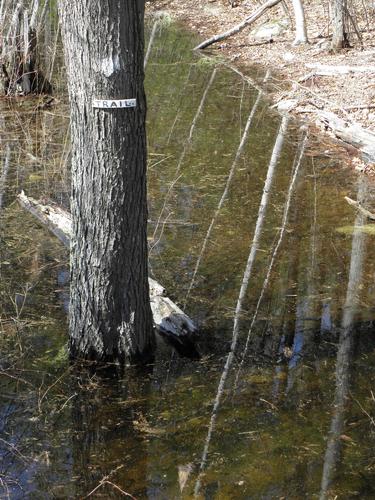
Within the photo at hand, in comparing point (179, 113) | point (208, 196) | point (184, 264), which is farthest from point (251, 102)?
point (184, 264)

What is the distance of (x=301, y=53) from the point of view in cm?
1441

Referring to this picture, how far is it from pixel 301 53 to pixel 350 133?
5.50 metres

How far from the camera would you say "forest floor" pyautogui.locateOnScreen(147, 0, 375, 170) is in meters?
10.9

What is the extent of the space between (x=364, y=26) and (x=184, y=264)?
10.7 m

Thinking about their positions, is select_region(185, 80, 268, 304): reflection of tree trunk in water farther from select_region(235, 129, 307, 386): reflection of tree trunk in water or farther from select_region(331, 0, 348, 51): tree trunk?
select_region(331, 0, 348, 51): tree trunk

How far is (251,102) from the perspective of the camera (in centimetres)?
1185

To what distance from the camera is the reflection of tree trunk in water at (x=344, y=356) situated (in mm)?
4004

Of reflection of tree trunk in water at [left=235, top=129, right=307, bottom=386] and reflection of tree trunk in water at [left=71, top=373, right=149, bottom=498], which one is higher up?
reflection of tree trunk in water at [left=235, top=129, right=307, bottom=386]

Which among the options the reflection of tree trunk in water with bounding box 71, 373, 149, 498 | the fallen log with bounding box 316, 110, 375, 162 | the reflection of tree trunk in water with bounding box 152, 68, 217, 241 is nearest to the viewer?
the reflection of tree trunk in water with bounding box 71, 373, 149, 498

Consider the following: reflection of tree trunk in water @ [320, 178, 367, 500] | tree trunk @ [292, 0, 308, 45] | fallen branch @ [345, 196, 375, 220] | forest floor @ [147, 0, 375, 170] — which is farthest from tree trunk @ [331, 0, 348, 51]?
→ reflection of tree trunk in water @ [320, 178, 367, 500]

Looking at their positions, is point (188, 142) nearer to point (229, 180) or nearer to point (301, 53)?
point (229, 180)

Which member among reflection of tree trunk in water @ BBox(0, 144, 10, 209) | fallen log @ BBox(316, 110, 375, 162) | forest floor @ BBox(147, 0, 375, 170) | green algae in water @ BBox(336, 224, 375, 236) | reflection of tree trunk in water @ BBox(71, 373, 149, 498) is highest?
forest floor @ BBox(147, 0, 375, 170)

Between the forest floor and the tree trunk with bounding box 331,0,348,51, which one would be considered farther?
the tree trunk with bounding box 331,0,348,51

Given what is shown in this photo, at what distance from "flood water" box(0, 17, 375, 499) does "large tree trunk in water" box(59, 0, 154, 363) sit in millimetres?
293
